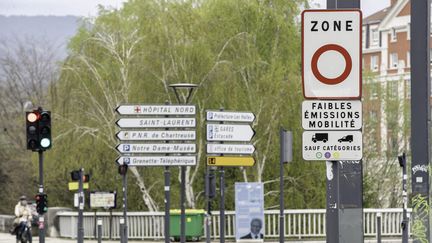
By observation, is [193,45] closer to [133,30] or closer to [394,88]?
[133,30]

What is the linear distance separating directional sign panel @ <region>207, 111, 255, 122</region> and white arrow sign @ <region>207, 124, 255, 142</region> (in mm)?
206

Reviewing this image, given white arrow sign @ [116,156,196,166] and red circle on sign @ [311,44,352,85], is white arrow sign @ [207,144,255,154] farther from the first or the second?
red circle on sign @ [311,44,352,85]

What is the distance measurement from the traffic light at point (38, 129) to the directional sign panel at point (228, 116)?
5743 mm

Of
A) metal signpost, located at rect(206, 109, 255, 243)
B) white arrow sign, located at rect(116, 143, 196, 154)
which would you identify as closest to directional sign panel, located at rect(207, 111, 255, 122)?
metal signpost, located at rect(206, 109, 255, 243)

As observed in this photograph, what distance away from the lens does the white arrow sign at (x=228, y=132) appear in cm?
3694

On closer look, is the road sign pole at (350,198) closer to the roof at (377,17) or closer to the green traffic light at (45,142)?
the green traffic light at (45,142)

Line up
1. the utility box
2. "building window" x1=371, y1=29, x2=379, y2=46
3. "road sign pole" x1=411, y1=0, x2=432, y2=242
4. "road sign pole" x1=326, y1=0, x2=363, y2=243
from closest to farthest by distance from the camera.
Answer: "road sign pole" x1=326, y1=0, x2=363, y2=243 < "road sign pole" x1=411, y1=0, x2=432, y2=242 < the utility box < "building window" x1=371, y1=29, x2=379, y2=46

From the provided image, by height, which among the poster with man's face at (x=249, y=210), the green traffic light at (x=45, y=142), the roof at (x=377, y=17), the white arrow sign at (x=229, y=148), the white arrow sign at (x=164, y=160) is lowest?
the poster with man's face at (x=249, y=210)

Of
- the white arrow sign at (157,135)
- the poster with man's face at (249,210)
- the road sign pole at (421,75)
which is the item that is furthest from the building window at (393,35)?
the road sign pole at (421,75)

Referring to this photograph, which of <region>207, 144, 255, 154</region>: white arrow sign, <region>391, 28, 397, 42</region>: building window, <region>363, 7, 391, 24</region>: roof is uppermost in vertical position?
<region>363, 7, 391, 24</region>: roof

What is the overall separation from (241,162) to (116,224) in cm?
1703

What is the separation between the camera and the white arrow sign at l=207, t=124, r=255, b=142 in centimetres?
3694

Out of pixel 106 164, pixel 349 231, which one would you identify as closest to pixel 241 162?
pixel 106 164

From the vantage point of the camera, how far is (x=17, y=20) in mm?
183375
